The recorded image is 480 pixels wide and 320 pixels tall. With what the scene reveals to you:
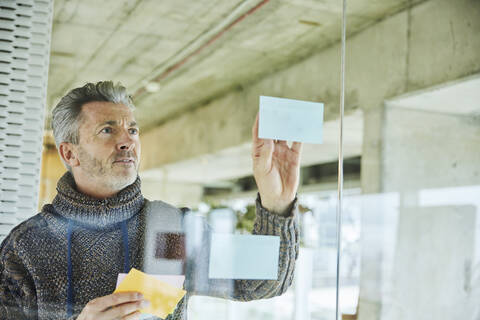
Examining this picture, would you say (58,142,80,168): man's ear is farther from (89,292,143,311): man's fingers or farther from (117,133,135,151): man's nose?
(89,292,143,311): man's fingers

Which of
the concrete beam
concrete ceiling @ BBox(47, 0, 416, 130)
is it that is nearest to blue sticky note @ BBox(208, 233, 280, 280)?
the concrete beam

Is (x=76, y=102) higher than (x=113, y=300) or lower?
higher

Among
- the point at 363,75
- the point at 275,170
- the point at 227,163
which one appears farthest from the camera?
the point at 363,75

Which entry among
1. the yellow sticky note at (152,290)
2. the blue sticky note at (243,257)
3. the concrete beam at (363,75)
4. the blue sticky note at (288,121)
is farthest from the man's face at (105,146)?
the blue sticky note at (288,121)

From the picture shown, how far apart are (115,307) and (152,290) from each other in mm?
110

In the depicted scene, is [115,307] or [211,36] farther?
[211,36]

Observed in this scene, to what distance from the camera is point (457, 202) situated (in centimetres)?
343

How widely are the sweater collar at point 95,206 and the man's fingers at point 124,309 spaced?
0.21m

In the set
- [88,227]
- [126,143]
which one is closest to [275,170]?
[126,143]

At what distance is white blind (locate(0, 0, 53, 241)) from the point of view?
1.68 meters

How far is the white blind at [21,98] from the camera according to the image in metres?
1.68

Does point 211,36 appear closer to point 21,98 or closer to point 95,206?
point 21,98

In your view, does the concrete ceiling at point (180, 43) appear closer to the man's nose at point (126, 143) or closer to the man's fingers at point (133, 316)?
the man's nose at point (126, 143)

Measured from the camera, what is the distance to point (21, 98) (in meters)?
1.74
